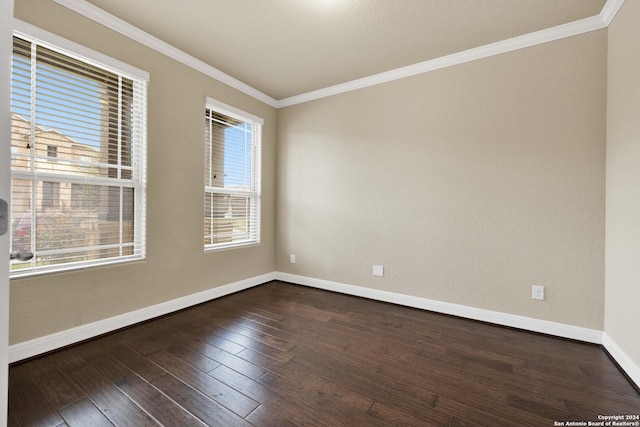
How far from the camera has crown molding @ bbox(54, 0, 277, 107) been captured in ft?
6.77

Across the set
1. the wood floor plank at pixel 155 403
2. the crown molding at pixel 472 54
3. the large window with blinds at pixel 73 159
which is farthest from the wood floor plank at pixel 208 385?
the crown molding at pixel 472 54

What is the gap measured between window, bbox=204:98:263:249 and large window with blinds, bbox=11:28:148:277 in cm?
73

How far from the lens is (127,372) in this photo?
173 cm

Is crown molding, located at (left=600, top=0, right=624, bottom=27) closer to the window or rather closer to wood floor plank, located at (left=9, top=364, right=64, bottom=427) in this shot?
the window

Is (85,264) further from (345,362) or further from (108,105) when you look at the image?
(345,362)

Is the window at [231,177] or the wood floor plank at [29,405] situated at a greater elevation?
the window at [231,177]

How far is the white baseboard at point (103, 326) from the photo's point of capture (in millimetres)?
1844

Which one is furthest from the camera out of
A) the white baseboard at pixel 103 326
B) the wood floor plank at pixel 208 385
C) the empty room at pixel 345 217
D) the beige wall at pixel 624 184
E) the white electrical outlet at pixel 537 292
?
the white electrical outlet at pixel 537 292

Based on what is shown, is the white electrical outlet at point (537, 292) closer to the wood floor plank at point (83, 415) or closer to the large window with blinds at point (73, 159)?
the wood floor plank at point (83, 415)

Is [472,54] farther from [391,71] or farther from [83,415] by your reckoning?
[83,415]

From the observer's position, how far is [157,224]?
8.48ft

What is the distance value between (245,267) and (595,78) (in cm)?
391

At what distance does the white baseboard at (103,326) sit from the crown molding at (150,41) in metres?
2.43

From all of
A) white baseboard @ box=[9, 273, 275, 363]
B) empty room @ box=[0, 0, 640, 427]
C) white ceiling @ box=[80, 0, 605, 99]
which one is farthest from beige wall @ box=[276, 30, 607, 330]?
white baseboard @ box=[9, 273, 275, 363]
